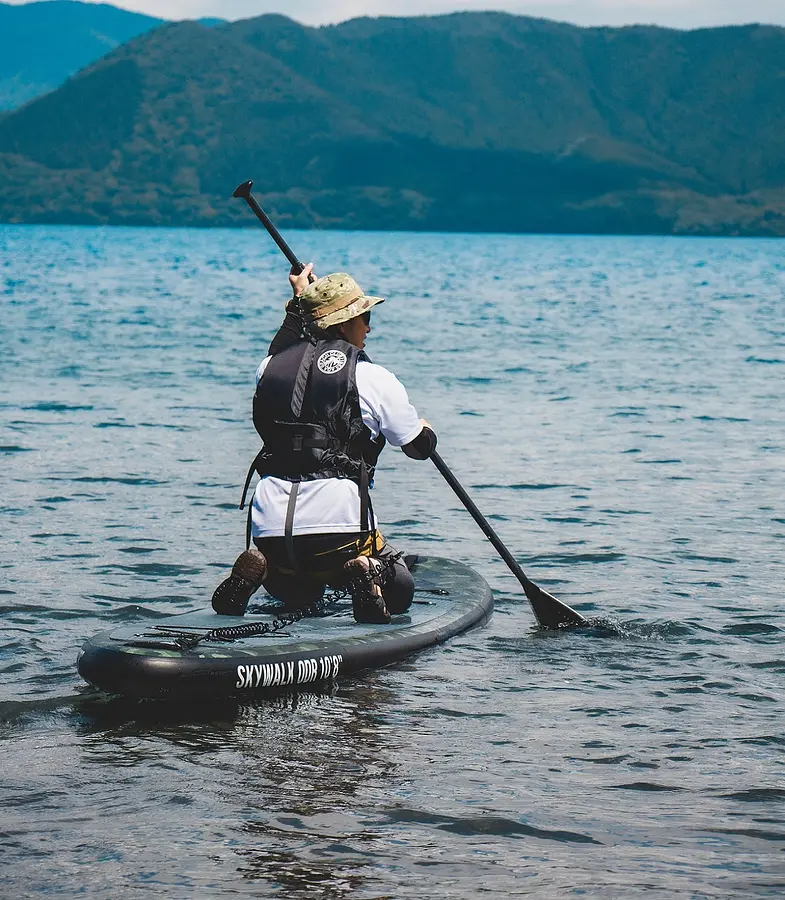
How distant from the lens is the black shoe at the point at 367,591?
8242 mm

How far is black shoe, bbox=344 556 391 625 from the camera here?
8.24 meters

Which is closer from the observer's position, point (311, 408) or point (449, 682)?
point (311, 408)

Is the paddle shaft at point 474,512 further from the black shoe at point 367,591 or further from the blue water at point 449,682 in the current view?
the black shoe at point 367,591

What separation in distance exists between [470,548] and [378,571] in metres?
4.69

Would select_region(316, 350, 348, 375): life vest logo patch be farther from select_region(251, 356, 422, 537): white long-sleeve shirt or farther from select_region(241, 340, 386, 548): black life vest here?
select_region(251, 356, 422, 537): white long-sleeve shirt

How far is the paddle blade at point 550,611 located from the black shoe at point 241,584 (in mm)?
2551

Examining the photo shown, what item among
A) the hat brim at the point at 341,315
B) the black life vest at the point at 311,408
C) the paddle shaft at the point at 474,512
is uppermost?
the hat brim at the point at 341,315

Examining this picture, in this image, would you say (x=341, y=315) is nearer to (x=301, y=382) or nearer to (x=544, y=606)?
(x=301, y=382)

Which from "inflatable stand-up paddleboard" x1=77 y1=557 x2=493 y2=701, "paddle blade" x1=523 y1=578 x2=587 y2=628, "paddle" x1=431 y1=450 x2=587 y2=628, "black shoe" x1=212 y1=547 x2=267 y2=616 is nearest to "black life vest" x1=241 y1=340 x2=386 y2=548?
"black shoe" x1=212 y1=547 x2=267 y2=616

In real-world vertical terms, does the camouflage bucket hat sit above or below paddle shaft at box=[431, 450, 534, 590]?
above

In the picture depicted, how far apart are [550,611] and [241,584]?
292cm

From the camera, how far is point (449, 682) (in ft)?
28.0

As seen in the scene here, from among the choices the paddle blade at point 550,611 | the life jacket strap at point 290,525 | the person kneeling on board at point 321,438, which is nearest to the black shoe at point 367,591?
the person kneeling on board at point 321,438

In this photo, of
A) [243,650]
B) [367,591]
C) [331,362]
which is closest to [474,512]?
[367,591]
